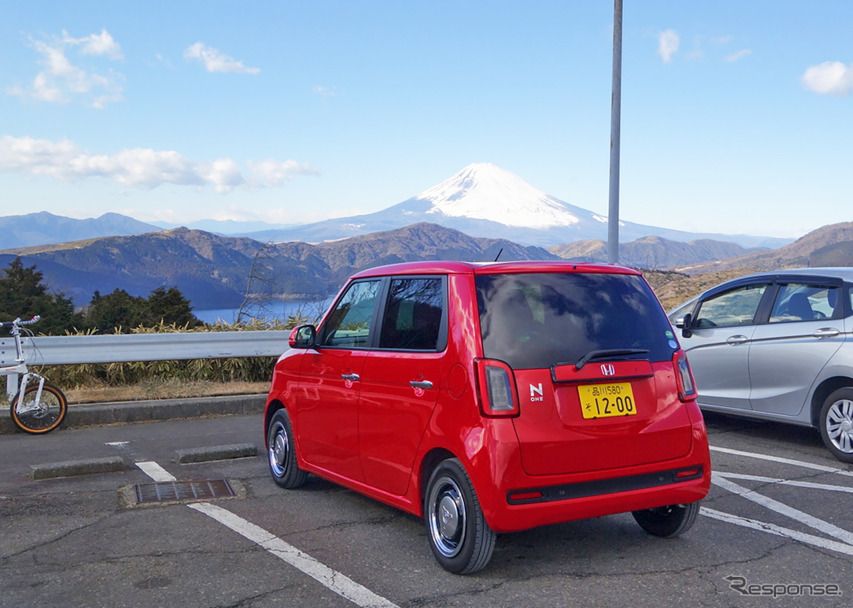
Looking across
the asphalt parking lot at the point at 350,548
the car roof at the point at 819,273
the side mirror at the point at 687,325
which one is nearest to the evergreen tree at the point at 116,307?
the asphalt parking lot at the point at 350,548

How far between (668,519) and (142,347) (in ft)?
23.1

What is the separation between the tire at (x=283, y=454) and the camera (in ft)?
19.7

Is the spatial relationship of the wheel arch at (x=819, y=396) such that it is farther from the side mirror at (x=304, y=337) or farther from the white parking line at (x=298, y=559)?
the white parking line at (x=298, y=559)

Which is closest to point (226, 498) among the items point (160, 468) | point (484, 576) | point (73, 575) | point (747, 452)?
point (160, 468)

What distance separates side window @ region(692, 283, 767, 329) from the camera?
26.4 feet

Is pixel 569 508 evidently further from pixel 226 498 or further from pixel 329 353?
pixel 226 498

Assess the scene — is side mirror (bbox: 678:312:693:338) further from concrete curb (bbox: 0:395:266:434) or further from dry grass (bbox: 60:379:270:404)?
dry grass (bbox: 60:379:270:404)

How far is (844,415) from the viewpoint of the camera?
6816 mm

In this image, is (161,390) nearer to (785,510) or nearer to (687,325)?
(687,325)

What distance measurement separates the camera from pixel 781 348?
7.47 metres

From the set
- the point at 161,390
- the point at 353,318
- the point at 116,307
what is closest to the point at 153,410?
the point at 161,390

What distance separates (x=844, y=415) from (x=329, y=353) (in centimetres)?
453

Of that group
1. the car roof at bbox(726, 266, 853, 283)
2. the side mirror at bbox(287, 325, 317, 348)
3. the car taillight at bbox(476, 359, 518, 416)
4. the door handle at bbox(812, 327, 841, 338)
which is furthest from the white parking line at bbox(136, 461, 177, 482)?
the car roof at bbox(726, 266, 853, 283)

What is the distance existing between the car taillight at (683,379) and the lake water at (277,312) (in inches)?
366
